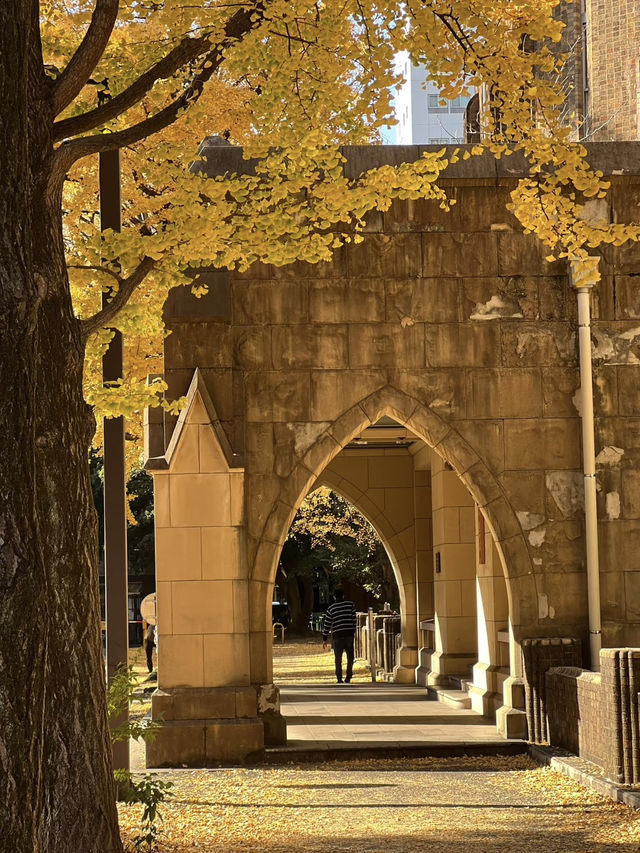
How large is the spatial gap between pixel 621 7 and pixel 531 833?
25416 millimetres

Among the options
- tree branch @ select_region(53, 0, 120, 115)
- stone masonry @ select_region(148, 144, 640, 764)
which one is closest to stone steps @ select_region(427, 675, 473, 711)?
stone masonry @ select_region(148, 144, 640, 764)

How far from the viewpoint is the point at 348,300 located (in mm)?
11531

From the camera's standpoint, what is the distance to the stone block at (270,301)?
1143 centimetres

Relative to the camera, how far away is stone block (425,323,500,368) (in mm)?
11578

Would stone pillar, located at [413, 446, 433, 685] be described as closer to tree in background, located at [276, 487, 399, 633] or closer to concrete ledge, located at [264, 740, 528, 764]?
concrete ledge, located at [264, 740, 528, 764]

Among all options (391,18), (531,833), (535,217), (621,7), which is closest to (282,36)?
(391,18)

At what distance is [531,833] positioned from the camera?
24.5 feet

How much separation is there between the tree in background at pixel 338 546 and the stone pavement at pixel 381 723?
1314 centimetres

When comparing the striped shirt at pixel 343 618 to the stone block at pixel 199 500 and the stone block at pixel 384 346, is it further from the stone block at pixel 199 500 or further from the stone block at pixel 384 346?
the stone block at pixel 199 500

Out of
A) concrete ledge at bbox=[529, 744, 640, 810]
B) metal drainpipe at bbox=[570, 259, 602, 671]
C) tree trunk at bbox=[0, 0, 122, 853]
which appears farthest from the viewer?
metal drainpipe at bbox=[570, 259, 602, 671]

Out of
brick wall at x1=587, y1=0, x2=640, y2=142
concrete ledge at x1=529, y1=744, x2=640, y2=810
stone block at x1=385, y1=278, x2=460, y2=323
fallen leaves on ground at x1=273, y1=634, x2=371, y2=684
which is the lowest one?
fallen leaves on ground at x1=273, y1=634, x2=371, y2=684

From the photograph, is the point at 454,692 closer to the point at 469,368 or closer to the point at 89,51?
the point at 469,368

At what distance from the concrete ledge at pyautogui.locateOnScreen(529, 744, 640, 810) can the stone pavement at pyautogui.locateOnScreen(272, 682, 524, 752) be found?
60 cm

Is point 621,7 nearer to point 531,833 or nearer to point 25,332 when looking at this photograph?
point 531,833
